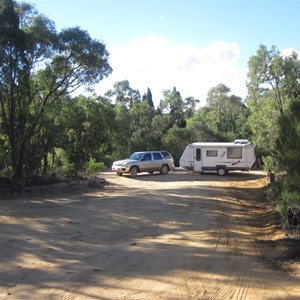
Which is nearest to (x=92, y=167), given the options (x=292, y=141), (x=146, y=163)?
(x=146, y=163)

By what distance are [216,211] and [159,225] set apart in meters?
3.01

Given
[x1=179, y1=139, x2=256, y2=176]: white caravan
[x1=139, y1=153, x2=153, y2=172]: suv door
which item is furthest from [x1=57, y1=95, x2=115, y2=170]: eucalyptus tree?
[x1=179, y1=139, x2=256, y2=176]: white caravan

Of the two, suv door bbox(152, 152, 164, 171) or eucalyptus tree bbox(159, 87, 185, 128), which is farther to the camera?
eucalyptus tree bbox(159, 87, 185, 128)

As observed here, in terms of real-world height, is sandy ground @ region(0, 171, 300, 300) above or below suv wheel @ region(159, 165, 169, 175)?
below

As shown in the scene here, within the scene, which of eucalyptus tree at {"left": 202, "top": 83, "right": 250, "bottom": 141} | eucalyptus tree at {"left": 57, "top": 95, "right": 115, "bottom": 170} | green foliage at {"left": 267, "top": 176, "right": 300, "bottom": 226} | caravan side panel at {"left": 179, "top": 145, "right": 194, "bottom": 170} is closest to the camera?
green foliage at {"left": 267, "top": 176, "right": 300, "bottom": 226}

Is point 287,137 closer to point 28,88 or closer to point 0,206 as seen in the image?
point 0,206

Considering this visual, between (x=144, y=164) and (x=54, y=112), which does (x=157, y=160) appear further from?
(x=54, y=112)

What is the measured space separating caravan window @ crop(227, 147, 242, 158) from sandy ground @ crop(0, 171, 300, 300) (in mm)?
16131

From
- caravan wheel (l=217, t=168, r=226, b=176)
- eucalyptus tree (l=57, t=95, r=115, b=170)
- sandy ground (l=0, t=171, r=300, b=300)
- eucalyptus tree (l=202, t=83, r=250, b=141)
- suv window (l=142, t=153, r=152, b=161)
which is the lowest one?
sandy ground (l=0, t=171, r=300, b=300)

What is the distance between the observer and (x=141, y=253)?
23.1ft

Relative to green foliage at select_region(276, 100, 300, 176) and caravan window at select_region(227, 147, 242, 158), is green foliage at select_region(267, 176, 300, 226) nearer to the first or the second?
green foliage at select_region(276, 100, 300, 176)

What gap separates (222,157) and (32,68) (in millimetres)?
16463

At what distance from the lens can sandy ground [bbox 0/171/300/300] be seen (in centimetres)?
528

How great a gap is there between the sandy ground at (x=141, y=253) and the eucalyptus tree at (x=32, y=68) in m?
3.99
